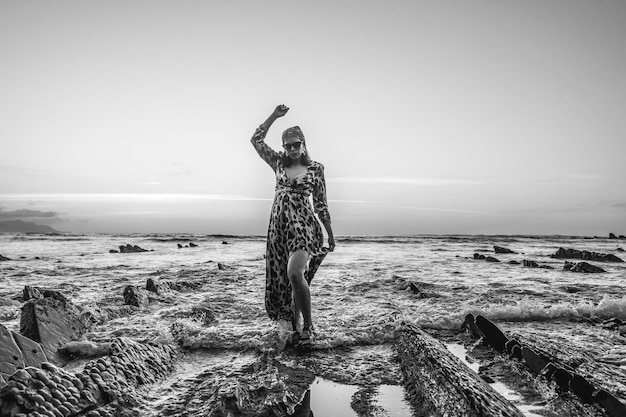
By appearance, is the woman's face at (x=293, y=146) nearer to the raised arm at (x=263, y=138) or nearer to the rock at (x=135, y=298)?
the raised arm at (x=263, y=138)

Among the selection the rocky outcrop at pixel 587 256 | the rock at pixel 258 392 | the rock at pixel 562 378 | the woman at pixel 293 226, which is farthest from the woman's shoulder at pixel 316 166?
the rocky outcrop at pixel 587 256

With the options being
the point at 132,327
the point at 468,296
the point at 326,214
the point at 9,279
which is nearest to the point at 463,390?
the point at 326,214

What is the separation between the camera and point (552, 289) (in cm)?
723

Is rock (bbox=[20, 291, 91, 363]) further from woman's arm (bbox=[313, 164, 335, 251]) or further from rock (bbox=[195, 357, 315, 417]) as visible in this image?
woman's arm (bbox=[313, 164, 335, 251])

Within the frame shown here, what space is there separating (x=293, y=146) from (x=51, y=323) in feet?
9.85

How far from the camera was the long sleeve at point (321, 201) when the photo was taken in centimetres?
442

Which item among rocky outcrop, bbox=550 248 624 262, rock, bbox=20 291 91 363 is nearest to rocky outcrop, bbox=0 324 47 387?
rock, bbox=20 291 91 363

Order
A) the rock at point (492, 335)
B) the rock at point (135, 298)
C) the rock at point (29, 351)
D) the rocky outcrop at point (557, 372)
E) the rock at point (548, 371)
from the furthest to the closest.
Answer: the rock at point (135, 298), the rock at point (492, 335), the rock at point (29, 351), the rock at point (548, 371), the rocky outcrop at point (557, 372)

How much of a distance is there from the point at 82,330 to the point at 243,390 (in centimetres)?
273

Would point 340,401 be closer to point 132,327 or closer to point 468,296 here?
point 132,327

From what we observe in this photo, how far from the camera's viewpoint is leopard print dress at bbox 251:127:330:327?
13.8ft

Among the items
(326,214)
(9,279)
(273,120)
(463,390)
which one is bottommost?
(9,279)

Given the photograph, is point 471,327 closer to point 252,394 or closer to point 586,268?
point 252,394

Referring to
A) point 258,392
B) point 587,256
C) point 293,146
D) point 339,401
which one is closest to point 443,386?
point 339,401
